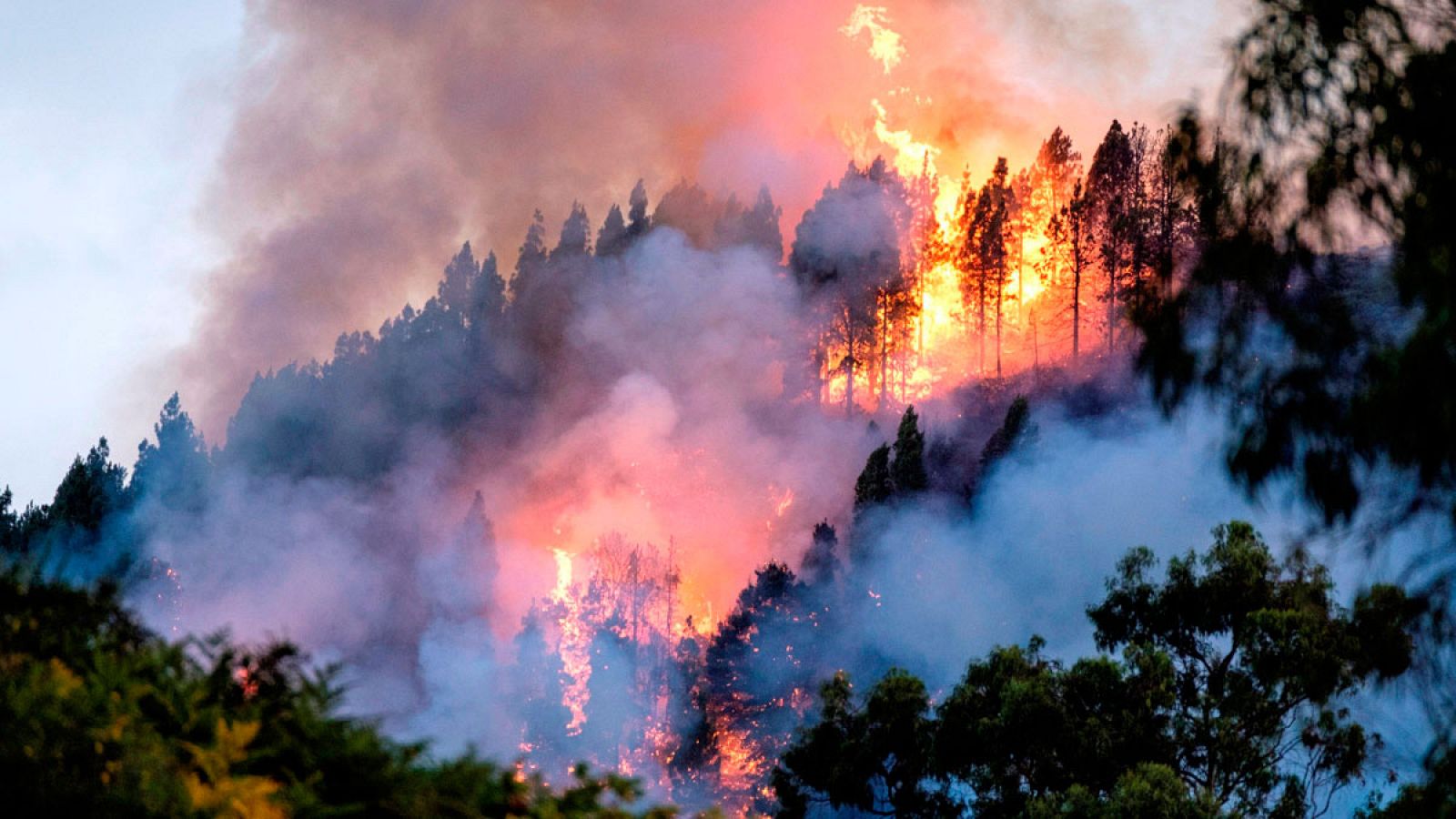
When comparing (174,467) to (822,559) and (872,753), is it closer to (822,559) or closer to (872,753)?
(822,559)

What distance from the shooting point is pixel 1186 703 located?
15.2m

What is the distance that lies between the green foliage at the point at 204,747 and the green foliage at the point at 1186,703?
11364mm

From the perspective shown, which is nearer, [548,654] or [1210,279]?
[1210,279]

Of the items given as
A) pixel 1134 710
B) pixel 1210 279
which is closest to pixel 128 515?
pixel 1134 710

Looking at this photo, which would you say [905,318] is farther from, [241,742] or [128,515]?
[241,742]

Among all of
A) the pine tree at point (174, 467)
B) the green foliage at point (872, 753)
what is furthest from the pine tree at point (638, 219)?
the green foliage at point (872, 753)

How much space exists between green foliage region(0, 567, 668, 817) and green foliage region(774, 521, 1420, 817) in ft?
37.3

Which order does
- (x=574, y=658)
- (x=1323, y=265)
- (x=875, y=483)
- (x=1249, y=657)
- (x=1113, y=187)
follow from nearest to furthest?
(x=1323, y=265) < (x=1249, y=657) < (x=875, y=483) < (x=574, y=658) < (x=1113, y=187)

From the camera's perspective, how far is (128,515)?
62.2 meters

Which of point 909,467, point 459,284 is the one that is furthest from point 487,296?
point 909,467

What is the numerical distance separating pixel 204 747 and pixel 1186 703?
14.0 meters

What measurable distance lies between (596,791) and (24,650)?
6.41ft

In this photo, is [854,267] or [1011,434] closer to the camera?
[1011,434]

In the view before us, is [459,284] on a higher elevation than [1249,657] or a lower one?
higher
